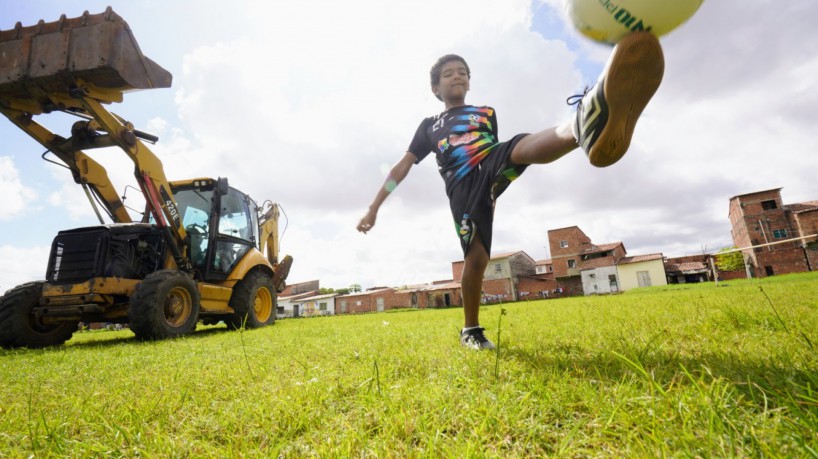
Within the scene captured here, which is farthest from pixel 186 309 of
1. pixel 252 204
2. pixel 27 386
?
pixel 27 386

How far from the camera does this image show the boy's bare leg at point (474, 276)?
2746 mm

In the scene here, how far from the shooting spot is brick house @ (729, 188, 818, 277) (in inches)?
1442

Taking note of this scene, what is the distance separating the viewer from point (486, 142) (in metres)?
2.83

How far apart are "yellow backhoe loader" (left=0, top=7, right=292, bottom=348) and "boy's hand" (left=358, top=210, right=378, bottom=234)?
163 inches

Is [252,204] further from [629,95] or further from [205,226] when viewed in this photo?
[629,95]

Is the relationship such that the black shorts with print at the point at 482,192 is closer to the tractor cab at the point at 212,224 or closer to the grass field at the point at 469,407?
the grass field at the point at 469,407

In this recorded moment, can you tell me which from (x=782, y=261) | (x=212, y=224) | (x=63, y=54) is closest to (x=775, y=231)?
(x=782, y=261)

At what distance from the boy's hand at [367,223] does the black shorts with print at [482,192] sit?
2.77 ft

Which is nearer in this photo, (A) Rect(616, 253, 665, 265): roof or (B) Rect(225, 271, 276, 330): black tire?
(B) Rect(225, 271, 276, 330): black tire

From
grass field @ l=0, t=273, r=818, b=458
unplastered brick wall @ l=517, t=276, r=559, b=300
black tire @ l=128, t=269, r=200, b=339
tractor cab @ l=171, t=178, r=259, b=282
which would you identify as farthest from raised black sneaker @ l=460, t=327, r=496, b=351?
unplastered brick wall @ l=517, t=276, r=559, b=300

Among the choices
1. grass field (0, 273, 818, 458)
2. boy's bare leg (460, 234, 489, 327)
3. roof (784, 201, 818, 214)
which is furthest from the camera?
roof (784, 201, 818, 214)

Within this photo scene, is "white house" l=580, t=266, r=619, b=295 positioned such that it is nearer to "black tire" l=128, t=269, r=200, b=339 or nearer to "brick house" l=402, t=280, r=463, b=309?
"brick house" l=402, t=280, r=463, b=309

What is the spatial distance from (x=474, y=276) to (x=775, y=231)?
5583 centimetres

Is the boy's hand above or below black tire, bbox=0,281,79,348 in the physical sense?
above
